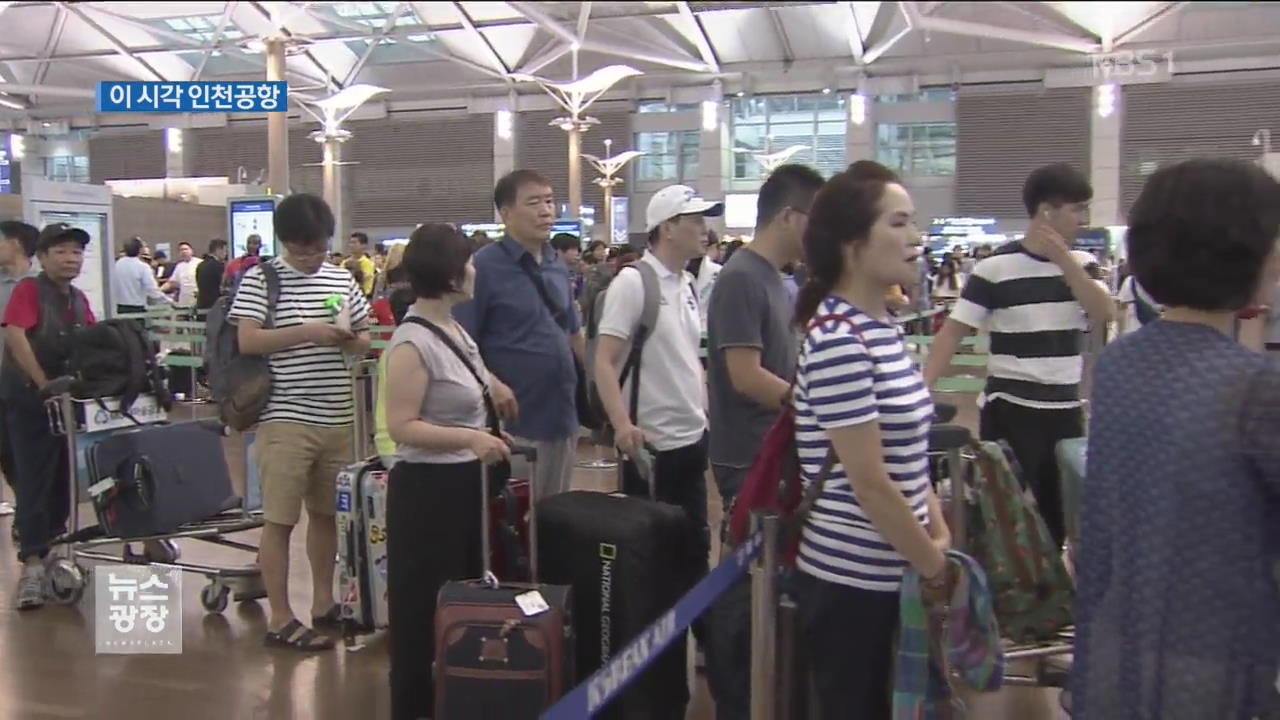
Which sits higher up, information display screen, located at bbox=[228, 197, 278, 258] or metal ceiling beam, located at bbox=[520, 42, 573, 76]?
information display screen, located at bbox=[228, 197, 278, 258]

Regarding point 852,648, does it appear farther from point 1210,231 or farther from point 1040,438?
point 1040,438

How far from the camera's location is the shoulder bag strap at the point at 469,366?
3.00 meters

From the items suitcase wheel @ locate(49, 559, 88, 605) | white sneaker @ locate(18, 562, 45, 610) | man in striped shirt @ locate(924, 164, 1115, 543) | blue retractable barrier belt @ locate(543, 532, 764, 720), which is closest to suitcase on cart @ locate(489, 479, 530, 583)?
blue retractable barrier belt @ locate(543, 532, 764, 720)

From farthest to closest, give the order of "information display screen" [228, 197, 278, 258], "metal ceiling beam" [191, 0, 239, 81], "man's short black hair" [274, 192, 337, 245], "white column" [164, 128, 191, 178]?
"white column" [164, 128, 191, 178] → "information display screen" [228, 197, 278, 258] → "man's short black hair" [274, 192, 337, 245] → "metal ceiling beam" [191, 0, 239, 81]

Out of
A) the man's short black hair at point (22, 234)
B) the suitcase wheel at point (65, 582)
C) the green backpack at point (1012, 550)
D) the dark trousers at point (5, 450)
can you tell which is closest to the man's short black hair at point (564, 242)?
the man's short black hair at point (22, 234)

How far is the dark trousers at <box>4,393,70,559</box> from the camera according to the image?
4.69 m

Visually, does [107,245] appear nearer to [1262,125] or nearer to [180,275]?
[180,275]

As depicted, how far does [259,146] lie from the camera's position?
28453 millimetres

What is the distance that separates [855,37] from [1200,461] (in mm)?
725

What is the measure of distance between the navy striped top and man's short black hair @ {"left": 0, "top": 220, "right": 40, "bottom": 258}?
4.69 metres

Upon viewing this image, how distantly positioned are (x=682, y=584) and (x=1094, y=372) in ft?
4.93

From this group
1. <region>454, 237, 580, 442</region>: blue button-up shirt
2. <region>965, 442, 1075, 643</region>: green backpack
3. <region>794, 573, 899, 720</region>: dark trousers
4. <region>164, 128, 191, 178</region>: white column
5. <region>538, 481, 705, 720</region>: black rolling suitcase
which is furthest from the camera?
<region>164, 128, 191, 178</region>: white column

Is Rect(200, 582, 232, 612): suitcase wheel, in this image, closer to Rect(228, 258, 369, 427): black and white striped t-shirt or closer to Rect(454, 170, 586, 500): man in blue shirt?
Rect(228, 258, 369, 427): black and white striped t-shirt

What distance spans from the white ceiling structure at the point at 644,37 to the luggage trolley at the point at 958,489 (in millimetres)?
867
